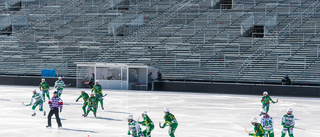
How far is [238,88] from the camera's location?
35.1m

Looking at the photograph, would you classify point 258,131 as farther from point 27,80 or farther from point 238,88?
point 27,80

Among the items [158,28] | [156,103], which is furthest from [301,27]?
[156,103]

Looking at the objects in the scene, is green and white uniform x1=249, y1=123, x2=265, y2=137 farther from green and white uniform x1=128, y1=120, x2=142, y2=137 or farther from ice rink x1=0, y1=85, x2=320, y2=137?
ice rink x1=0, y1=85, x2=320, y2=137

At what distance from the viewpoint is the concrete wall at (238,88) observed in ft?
110

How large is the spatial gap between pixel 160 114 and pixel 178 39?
2001 centimetres

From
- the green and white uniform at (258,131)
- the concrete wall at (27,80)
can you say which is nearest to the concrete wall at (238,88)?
the concrete wall at (27,80)

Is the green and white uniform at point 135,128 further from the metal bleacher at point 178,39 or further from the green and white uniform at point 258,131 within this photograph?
the metal bleacher at point 178,39

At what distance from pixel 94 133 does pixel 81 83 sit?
2125 cm

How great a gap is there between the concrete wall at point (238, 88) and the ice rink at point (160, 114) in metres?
1.23

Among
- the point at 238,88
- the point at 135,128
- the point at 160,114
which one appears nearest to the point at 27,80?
the point at 238,88

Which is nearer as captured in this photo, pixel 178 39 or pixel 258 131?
pixel 258 131

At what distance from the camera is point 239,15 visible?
1767 inches

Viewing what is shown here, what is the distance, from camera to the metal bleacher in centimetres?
3831

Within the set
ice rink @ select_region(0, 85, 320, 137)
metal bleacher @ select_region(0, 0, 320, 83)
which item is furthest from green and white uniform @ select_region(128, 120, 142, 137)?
metal bleacher @ select_region(0, 0, 320, 83)
